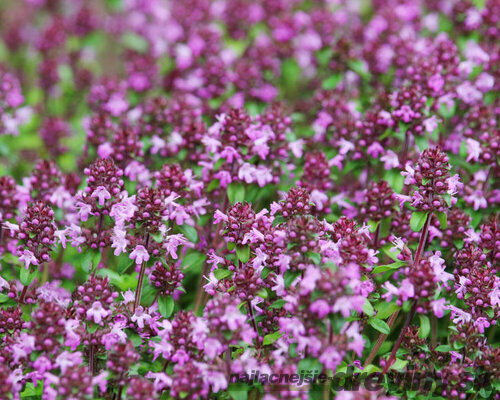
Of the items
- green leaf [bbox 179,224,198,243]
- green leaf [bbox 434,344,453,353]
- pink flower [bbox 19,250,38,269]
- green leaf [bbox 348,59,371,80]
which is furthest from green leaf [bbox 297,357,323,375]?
green leaf [bbox 348,59,371,80]

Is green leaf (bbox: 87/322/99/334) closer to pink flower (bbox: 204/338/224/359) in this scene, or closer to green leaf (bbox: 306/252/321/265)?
pink flower (bbox: 204/338/224/359)

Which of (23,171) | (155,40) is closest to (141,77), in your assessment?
(155,40)

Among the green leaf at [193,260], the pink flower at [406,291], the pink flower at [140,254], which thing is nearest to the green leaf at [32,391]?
the pink flower at [140,254]

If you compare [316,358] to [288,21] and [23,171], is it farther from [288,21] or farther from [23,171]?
[288,21]

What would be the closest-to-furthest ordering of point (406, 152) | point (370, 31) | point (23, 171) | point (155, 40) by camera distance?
point (406, 152) < point (23, 171) < point (370, 31) < point (155, 40)

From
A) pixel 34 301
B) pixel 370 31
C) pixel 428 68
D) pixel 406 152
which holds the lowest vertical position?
pixel 34 301

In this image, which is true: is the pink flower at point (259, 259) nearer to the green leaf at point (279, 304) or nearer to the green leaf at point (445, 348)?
the green leaf at point (279, 304)
